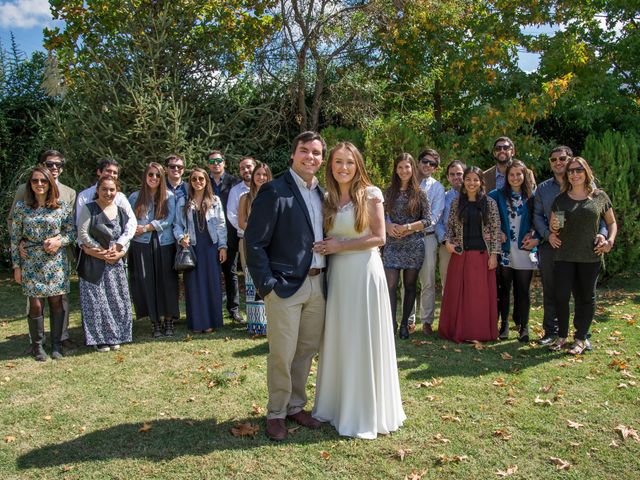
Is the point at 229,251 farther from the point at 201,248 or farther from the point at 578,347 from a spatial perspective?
the point at 578,347

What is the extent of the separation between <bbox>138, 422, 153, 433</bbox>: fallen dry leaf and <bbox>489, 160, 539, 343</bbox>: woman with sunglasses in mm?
4330

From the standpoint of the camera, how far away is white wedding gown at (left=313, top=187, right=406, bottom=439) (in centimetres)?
433

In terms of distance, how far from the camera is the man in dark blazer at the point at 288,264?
414 centimetres

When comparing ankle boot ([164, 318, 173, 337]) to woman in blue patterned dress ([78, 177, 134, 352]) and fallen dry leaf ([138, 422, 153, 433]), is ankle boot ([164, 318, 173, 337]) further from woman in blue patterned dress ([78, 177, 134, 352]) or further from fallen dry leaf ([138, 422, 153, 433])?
fallen dry leaf ([138, 422, 153, 433])

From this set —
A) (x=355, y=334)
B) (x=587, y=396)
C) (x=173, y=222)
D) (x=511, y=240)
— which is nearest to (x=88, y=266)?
(x=173, y=222)

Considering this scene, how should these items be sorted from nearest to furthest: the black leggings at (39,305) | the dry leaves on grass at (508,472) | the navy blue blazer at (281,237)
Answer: the dry leaves on grass at (508,472)
the navy blue blazer at (281,237)
the black leggings at (39,305)

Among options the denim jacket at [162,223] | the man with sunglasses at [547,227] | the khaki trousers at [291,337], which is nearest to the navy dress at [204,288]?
the denim jacket at [162,223]

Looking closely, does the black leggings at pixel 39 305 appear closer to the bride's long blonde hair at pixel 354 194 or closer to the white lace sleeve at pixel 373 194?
the bride's long blonde hair at pixel 354 194

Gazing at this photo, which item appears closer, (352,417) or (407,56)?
(352,417)

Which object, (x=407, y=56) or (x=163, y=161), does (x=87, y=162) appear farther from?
(x=407, y=56)

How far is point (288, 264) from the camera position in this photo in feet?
13.7

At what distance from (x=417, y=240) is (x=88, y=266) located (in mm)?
3955

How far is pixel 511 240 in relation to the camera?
6.94 m

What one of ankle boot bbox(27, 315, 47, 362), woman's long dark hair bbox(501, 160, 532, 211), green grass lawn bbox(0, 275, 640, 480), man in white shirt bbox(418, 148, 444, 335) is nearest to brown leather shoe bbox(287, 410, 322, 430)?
green grass lawn bbox(0, 275, 640, 480)
